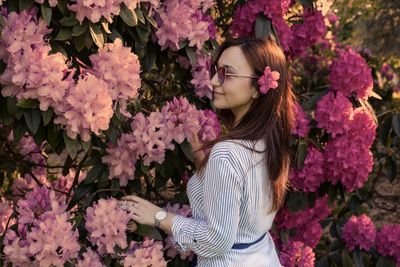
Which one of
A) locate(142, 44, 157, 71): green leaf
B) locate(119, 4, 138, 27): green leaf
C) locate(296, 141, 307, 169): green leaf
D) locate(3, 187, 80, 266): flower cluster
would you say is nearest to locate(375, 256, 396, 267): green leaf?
locate(296, 141, 307, 169): green leaf

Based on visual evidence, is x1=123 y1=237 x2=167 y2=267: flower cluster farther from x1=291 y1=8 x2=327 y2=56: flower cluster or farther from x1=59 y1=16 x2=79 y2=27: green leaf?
x1=291 y1=8 x2=327 y2=56: flower cluster

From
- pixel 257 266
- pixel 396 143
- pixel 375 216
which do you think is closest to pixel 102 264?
pixel 257 266

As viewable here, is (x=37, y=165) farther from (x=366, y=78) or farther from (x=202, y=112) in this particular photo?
(x=366, y=78)

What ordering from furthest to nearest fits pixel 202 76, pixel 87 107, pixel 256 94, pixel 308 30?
pixel 308 30 < pixel 202 76 < pixel 256 94 < pixel 87 107

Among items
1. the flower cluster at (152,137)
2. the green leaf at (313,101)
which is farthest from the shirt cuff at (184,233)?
the green leaf at (313,101)

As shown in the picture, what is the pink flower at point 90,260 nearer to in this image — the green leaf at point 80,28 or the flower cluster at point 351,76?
the green leaf at point 80,28

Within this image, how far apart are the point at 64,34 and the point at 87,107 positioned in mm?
275

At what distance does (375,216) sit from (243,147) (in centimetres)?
347

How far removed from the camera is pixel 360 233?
3375mm

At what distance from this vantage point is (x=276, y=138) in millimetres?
2201

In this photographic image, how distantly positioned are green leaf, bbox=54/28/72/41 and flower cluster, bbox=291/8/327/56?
1.36 m

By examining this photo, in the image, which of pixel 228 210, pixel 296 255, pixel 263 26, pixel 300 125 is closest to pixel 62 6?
pixel 228 210

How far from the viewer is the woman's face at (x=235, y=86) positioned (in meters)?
2.16

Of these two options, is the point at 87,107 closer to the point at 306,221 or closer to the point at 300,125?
the point at 300,125
